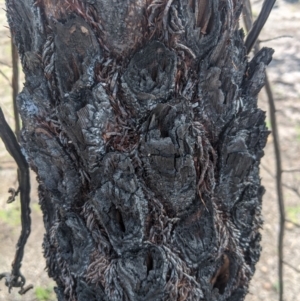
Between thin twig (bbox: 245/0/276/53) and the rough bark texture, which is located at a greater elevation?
thin twig (bbox: 245/0/276/53)

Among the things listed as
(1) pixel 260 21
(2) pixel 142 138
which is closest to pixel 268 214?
(1) pixel 260 21

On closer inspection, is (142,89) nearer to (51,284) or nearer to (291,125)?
(51,284)

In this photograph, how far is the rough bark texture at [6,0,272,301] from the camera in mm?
706

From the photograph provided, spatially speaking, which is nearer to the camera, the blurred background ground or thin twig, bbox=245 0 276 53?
thin twig, bbox=245 0 276 53

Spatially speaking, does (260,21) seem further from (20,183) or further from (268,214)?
(268,214)

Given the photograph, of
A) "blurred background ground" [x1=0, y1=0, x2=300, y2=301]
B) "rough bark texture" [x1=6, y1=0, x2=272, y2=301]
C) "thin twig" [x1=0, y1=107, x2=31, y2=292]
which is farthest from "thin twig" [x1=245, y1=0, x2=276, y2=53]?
"blurred background ground" [x1=0, y1=0, x2=300, y2=301]

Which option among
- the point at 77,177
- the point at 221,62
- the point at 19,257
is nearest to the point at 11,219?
the point at 19,257

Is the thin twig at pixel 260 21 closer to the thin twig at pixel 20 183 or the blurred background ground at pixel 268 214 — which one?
the thin twig at pixel 20 183

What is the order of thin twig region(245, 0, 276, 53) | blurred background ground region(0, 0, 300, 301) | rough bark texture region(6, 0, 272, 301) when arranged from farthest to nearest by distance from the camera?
1. blurred background ground region(0, 0, 300, 301)
2. thin twig region(245, 0, 276, 53)
3. rough bark texture region(6, 0, 272, 301)

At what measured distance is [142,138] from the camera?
2.43 feet

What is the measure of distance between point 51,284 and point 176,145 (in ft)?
6.18

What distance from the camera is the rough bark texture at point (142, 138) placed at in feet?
2.32

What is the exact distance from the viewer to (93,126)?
73 cm

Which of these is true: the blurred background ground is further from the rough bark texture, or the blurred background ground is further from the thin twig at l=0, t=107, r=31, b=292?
the rough bark texture
